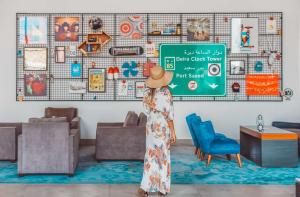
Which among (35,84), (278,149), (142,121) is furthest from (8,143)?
(278,149)

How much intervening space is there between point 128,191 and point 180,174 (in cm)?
127

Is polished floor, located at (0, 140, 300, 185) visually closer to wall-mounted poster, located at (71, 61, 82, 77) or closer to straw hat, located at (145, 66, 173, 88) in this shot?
straw hat, located at (145, 66, 173, 88)

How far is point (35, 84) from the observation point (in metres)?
8.59

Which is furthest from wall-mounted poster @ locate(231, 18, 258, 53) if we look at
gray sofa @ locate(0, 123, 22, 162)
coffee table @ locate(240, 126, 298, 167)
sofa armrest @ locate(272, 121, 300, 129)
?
gray sofa @ locate(0, 123, 22, 162)

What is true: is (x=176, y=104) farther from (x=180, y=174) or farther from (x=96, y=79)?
(x=180, y=174)

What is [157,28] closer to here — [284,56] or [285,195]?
[284,56]

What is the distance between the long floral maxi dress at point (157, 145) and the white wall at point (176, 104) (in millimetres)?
4126

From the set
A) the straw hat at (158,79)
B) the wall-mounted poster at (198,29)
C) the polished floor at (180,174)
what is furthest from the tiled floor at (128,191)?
the wall-mounted poster at (198,29)

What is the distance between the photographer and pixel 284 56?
28.3ft

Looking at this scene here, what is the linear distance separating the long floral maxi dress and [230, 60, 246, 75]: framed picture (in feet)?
14.7

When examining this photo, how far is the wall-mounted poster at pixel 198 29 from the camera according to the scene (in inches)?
338

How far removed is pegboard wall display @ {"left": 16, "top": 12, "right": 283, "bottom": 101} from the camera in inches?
338

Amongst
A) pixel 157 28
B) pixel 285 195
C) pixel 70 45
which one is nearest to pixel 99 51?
pixel 70 45

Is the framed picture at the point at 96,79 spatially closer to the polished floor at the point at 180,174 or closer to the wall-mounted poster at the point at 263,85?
the polished floor at the point at 180,174
